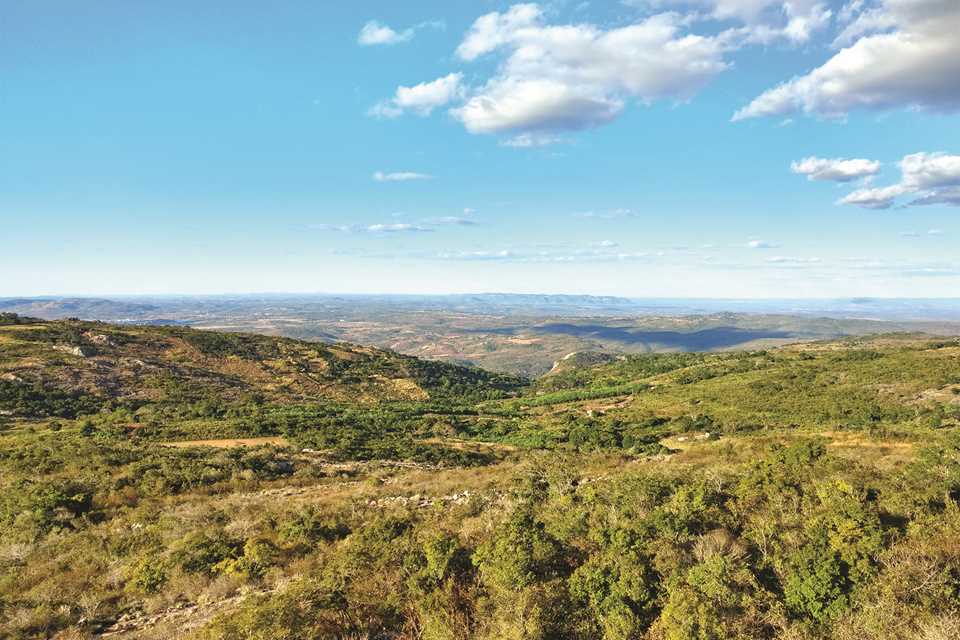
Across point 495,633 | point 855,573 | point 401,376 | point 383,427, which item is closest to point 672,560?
point 855,573

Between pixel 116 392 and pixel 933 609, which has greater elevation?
pixel 933 609

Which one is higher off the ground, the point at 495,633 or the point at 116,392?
the point at 495,633

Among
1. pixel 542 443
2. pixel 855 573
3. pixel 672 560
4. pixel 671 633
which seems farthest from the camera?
pixel 542 443

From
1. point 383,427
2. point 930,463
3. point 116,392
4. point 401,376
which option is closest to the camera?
point 930,463

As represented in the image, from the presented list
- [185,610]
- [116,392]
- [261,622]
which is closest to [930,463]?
[261,622]

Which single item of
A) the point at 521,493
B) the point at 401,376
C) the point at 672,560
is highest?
the point at 672,560

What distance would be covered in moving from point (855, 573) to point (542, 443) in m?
35.6

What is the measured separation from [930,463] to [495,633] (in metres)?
21.2

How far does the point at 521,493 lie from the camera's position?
1978 cm

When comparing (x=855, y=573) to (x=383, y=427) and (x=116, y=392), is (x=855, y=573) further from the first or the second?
(x=116, y=392)

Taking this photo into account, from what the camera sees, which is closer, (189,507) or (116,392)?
(189,507)

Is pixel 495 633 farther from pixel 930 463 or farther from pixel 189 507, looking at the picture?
pixel 930 463

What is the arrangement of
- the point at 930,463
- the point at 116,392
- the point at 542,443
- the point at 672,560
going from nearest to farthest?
the point at 672,560 < the point at 930,463 < the point at 542,443 < the point at 116,392

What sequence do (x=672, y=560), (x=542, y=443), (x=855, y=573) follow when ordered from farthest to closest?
(x=542, y=443) → (x=672, y=560) → (x=855, y=573)
